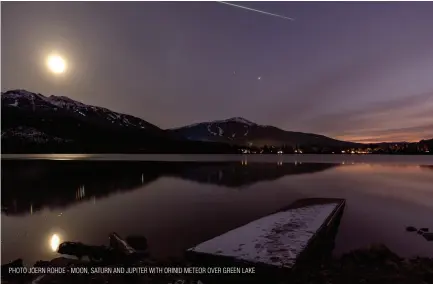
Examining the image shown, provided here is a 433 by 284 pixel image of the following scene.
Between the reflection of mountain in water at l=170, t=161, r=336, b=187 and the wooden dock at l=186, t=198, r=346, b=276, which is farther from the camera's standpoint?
the reflection of mountain in water at l=170, t=161, r=336, b=187

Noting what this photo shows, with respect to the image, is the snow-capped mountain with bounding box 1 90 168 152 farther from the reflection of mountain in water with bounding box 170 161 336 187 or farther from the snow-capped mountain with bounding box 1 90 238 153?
the reflection of mountain in water with bounding box 170 161 336 187

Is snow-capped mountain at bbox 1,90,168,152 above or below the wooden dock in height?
above

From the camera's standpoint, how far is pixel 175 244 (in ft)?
28.2

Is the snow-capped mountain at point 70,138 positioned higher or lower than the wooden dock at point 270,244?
higher

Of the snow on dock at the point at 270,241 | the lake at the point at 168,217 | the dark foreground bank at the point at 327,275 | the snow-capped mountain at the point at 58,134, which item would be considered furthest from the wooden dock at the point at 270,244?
the snow-capped mountain at the point at 58,134

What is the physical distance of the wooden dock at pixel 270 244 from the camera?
5379 millimetres

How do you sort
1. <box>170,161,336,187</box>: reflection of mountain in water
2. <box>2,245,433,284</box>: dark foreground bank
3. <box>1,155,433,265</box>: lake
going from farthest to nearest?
<box>170,161,336,187</box>: reflection of mountain in water, <box>1,155,433,265</box>: lake, <box>2,245,433,284</box>: dark foreground bank

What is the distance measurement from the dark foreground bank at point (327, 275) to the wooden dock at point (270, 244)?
23cm

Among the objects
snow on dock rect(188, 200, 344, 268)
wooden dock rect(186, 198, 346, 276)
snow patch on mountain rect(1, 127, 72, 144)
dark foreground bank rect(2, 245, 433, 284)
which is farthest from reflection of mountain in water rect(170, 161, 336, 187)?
snow patch on mountain rect(1, 127, 72, 144)

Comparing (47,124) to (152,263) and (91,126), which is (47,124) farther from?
(152,263)

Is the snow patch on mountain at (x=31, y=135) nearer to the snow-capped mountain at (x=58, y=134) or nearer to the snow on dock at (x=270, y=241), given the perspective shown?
the snow-capped mountain at (x=58, y=134)

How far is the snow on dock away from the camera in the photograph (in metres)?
5.46

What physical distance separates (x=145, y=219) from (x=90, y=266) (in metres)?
5.87

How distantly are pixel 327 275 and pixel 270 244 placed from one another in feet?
3.91
